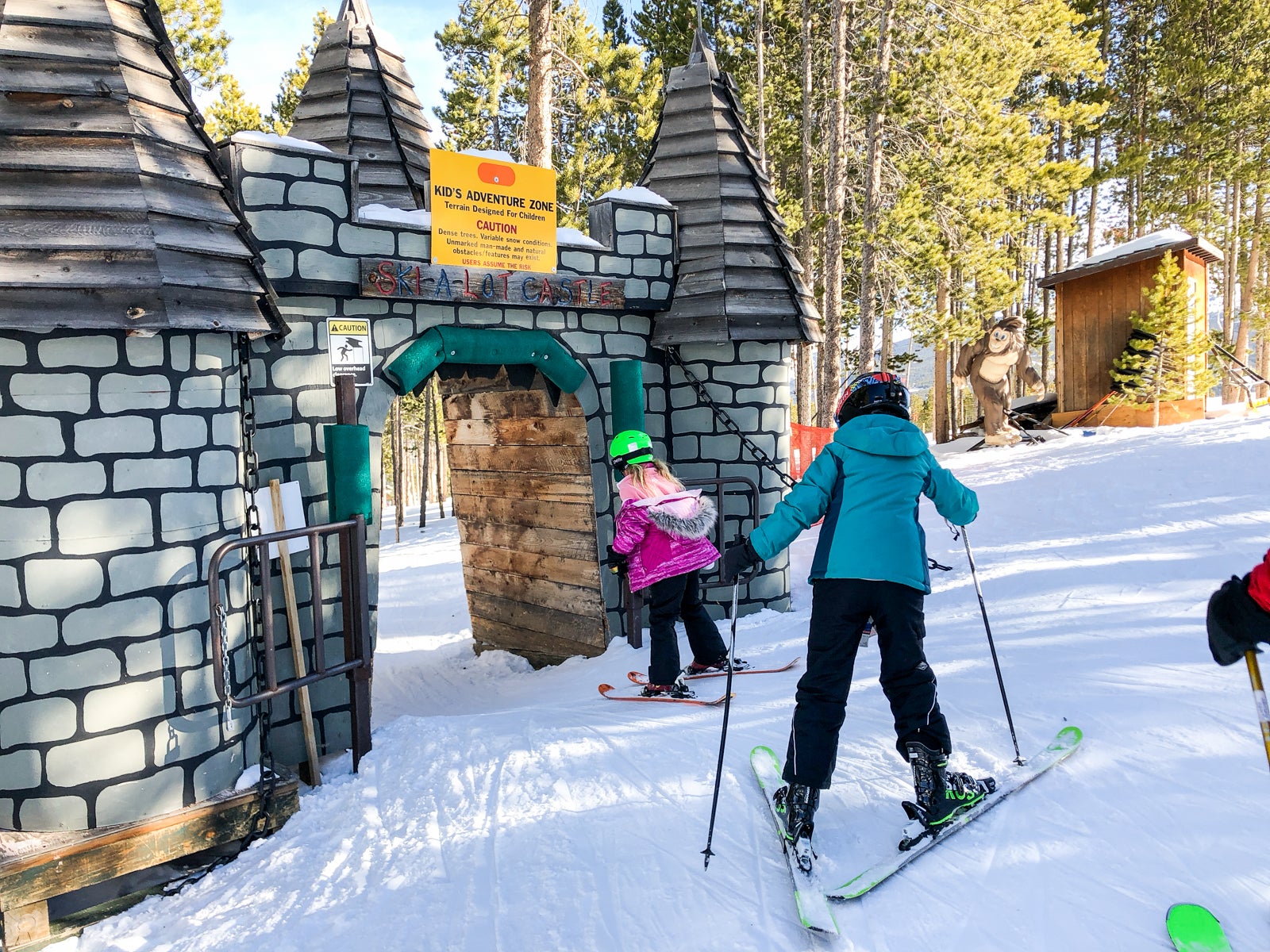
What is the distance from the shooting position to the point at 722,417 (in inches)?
288

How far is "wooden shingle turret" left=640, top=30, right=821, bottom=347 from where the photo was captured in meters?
7.15

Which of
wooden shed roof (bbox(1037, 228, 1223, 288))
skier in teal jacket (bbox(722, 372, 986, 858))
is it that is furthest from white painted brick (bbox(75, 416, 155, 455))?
wooden shed roof (bbox(1037, 228, 1223, 288))

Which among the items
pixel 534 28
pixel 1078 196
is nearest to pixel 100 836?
pixel 534 28

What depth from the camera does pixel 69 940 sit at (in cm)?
337

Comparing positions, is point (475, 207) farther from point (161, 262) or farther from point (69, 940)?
point (69, 940)

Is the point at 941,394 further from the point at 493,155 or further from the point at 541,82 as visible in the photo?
the point at 493,155

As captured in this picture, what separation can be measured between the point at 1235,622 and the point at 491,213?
516 centimetres

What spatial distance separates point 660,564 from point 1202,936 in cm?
337

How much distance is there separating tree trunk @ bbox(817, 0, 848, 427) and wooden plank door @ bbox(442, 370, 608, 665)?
7.79 metres

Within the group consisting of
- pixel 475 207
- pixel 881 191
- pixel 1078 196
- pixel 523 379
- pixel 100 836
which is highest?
pixel 1078 196

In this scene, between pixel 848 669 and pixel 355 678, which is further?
pixel 355 678

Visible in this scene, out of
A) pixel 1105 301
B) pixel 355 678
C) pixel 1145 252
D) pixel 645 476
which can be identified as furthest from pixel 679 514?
pixel 1105 301

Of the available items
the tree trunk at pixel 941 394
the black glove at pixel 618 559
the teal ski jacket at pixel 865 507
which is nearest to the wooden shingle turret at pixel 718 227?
the black glove at pixel 618 559

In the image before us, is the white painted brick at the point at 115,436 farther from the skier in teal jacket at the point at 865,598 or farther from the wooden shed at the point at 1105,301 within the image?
the wooden shed at the point at 1105,301
